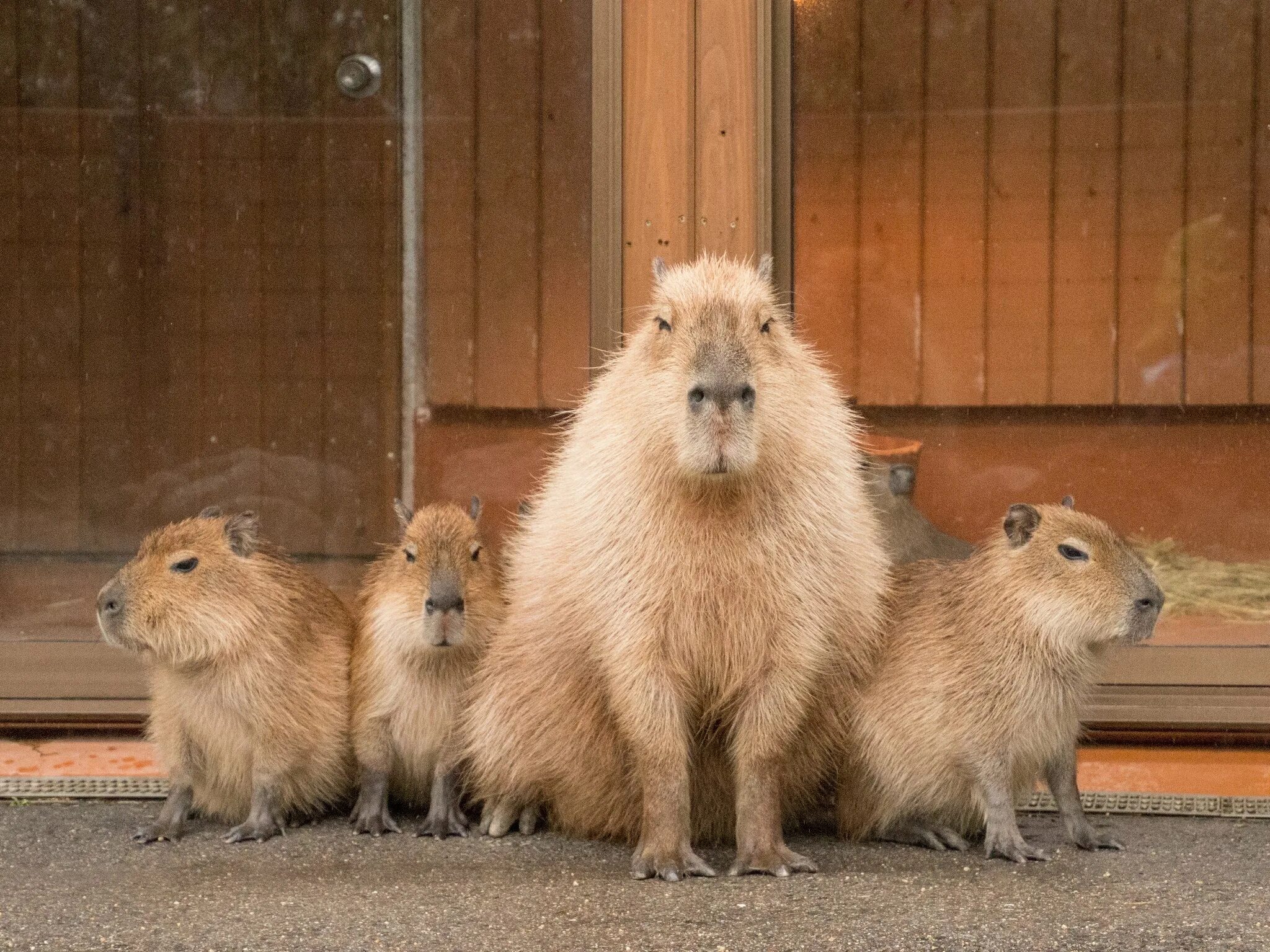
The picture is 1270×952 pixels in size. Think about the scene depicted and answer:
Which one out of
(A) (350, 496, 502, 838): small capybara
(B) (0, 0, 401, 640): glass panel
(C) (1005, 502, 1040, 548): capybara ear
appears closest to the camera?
(C) (1005, 502, 1040, 548): capybara ear

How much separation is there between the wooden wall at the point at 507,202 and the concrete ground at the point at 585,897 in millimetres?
1472

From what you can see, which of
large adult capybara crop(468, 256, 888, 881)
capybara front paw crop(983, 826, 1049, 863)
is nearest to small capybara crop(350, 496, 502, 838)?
A: large adult capybara crop(468, 256, 888, 881)

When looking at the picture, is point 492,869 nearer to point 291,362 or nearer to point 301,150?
point 291,362

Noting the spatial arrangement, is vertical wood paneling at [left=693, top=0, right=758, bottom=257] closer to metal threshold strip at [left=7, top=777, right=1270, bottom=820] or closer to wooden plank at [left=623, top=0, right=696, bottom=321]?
wooden plank at [left=623, top=0, right=696, bottom=321]

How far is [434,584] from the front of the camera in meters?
3.81

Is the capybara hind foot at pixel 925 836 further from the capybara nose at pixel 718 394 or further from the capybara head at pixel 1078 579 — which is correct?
the capybara nose at pixel 718 394

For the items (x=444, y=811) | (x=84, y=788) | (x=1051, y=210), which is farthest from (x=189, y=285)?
(x=1051, y=210)

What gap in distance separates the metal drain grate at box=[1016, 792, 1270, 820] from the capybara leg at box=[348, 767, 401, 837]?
1663 millimetres

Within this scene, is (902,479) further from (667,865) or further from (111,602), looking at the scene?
(111,602)

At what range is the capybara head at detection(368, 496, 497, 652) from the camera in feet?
12.5

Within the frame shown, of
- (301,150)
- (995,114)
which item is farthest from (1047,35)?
(301,150)

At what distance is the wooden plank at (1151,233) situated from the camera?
4.67m

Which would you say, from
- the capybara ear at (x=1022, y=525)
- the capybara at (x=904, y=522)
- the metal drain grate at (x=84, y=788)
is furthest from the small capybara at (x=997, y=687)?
the metal drain grate at (x=84, y=788)

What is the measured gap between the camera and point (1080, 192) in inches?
187
